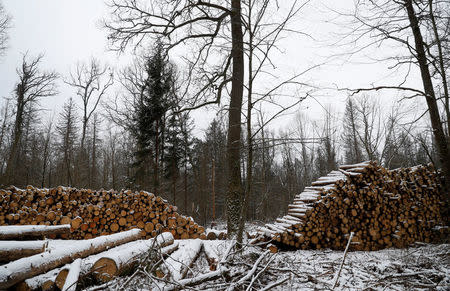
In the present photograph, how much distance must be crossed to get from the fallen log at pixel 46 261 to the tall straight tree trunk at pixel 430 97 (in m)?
7.63

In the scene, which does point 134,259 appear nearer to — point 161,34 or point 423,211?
point 161,34

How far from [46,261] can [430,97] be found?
26.9 ft

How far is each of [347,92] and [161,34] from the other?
17.4 feet

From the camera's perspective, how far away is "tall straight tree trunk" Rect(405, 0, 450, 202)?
18.2 ft

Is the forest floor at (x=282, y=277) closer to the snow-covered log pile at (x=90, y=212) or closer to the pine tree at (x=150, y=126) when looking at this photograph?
the snow-covered log pile at (x=90, y=212)

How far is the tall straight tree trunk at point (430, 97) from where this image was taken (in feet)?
18.2

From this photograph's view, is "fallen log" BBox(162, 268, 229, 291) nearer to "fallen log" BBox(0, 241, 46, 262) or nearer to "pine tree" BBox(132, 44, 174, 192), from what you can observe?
"fallen log" BBox(0, 241, 46, 262)

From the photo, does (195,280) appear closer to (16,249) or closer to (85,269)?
(85,269)

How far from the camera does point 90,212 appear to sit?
6617 millimetres

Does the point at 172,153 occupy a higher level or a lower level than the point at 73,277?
higher

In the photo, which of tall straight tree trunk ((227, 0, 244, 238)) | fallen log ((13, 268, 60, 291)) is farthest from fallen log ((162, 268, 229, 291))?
tall straight tree trunk ((227, 0, 244, 238))

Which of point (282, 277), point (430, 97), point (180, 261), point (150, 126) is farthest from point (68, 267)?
point (150, 126)

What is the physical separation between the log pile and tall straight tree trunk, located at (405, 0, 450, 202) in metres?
1.31

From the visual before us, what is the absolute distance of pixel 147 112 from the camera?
14.3 meters
